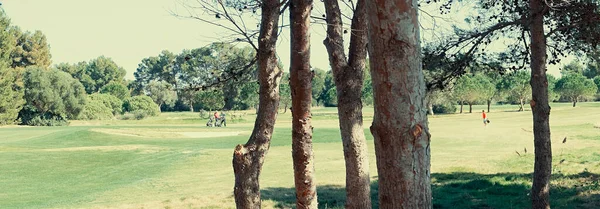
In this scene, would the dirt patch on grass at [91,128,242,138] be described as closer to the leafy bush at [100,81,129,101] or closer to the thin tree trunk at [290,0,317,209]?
the thin tree trunk at [290,0,317,209]

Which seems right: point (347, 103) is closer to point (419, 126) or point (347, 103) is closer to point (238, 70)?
point (238, 70)

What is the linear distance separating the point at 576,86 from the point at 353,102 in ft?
269

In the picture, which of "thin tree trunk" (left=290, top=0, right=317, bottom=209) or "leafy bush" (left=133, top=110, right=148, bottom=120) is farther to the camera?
"leafy bush" (left=133, top=110, right=148, bottom=120)

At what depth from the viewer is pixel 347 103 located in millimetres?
7480

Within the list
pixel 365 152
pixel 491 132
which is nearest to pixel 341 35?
pixel 365 152

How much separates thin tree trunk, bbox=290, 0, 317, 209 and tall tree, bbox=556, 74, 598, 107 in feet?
266

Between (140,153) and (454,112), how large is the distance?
5380cm

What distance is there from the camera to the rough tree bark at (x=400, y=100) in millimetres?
3084

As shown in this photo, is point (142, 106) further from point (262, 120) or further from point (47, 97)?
point (262, 120)

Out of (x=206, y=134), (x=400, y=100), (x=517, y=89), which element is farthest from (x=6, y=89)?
(x=400, y=100)

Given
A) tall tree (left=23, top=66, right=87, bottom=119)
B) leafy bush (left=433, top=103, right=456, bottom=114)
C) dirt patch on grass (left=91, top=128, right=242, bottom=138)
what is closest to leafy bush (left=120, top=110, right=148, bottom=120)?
tall tree (left=23, top=66, right=87, bottom=119)

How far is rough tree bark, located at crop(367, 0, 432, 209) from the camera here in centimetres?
308

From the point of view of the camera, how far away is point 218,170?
2591 cm

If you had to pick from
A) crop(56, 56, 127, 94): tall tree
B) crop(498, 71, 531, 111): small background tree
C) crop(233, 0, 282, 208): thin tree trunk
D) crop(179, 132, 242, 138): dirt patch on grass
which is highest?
crop(56, 56, 127, 94): tall tree
